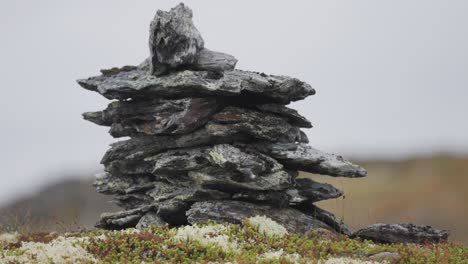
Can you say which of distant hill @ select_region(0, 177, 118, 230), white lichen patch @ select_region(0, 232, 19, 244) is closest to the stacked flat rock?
white lichen patch @ select_region(0, 232, 19, 244)

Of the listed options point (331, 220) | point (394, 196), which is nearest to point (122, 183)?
point (331, 220)

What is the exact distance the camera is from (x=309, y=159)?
24.0 meters

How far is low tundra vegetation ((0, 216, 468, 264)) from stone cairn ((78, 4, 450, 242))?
2.69 meters

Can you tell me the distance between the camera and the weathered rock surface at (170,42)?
2450 cm

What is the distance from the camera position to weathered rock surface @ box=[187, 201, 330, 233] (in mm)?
22875

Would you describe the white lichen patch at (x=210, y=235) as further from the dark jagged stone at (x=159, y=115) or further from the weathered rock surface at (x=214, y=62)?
the weathered rock surface at (x=214, y=62)

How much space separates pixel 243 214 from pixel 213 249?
497cm

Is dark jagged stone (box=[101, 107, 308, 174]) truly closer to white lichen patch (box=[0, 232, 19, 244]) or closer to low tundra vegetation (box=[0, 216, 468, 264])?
low tundra vegetation (box=[0, 216, 468, 264])

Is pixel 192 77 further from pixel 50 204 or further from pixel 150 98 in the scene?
pixel 50 204

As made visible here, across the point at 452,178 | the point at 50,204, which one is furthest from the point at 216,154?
the point at 50,204

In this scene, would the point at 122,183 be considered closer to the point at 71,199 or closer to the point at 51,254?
the point at 51,254

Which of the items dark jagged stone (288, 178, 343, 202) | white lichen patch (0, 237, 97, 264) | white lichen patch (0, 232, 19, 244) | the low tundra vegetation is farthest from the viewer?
dark jagged stone (288, 178, 343, 202)

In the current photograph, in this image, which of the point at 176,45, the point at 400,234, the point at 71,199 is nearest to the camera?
the point at 400,234

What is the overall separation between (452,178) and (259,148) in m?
44.6
